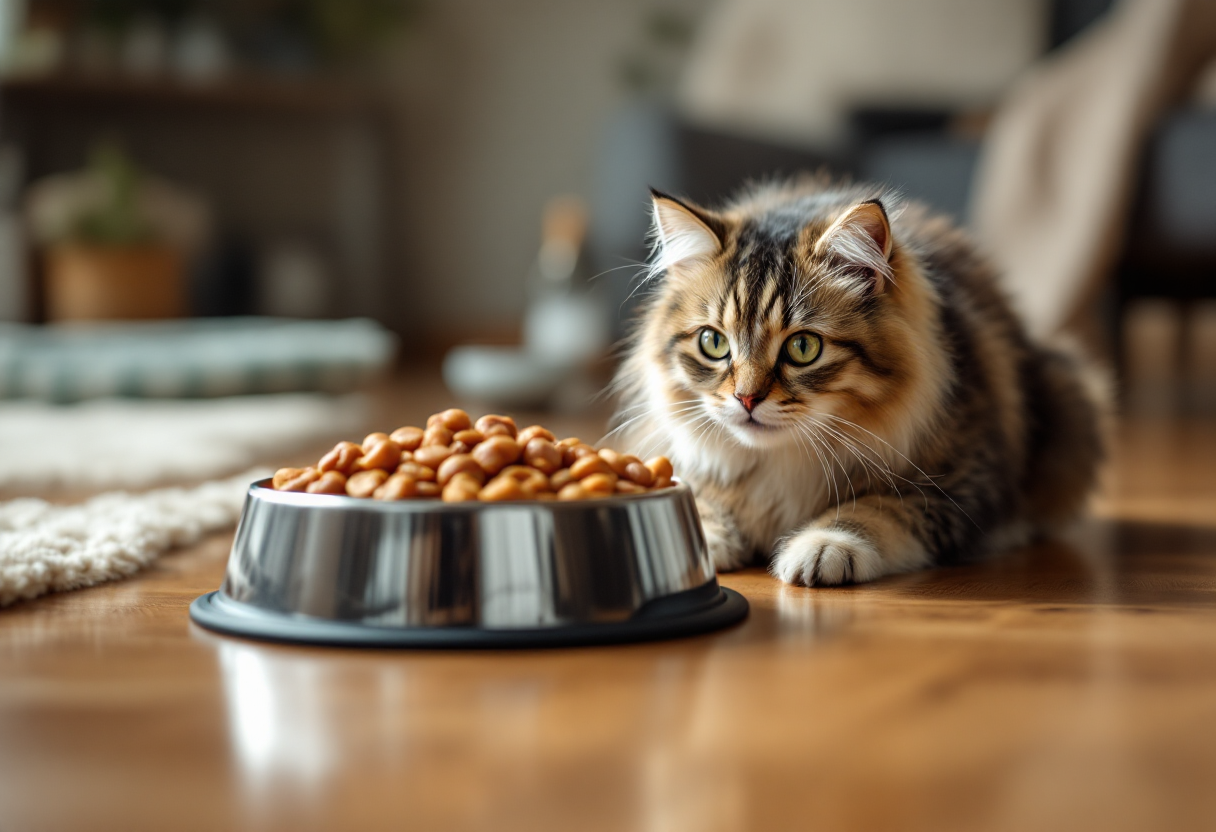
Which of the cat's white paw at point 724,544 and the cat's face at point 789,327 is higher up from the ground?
the cat's face at point 789,327

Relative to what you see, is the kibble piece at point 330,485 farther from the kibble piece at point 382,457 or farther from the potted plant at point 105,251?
the potted plant at point 105,251

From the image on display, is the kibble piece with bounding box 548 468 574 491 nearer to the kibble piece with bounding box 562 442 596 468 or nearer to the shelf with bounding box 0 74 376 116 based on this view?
the kibble piece with bounding box 562 442 596 468

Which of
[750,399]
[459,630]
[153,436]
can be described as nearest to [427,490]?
[459,630]

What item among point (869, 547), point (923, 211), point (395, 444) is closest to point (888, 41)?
point (923, 211)

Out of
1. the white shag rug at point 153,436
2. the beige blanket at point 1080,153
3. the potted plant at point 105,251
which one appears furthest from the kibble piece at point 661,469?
the potted plant at point 105,251

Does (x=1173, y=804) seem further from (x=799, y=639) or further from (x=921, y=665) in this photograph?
(x=799, y=639)

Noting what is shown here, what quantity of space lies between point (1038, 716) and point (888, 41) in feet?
12.0

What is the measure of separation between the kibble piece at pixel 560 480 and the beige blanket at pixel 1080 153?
7.17 ft

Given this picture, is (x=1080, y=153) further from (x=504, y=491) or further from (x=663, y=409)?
(x=504, y=491)

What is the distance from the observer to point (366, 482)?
114 centimetres

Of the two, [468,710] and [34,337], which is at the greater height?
[34,337]

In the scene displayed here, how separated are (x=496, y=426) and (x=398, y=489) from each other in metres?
0.18

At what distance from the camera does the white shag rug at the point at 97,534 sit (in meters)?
1.33

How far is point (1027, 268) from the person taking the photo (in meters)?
3.27
